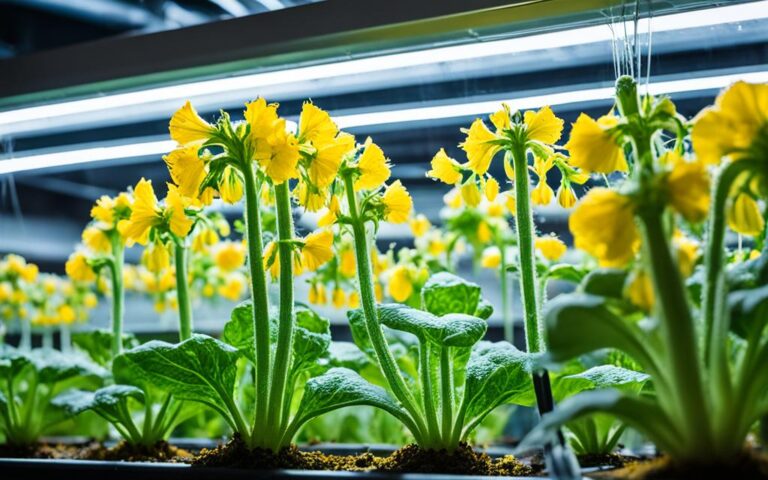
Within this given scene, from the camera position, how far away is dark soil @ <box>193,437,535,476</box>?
2.43 ft

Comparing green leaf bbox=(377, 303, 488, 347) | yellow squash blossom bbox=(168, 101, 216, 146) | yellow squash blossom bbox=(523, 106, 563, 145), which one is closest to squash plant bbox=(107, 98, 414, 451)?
yellow squash blossom bbox=(168, 101, 216, 146)

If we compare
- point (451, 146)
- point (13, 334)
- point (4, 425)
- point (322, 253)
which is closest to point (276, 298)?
point (322, 253)

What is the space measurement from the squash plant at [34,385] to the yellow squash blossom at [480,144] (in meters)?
0.76

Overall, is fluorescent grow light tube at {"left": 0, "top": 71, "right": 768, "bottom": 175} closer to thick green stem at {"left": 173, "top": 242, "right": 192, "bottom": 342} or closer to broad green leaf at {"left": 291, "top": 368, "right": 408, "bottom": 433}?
thick green stem at {"left": 173, "top": 242, "right": 192, "bottom": 342}

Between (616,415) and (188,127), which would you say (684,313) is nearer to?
(616,415)

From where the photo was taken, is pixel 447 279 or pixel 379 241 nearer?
pixel 447 279

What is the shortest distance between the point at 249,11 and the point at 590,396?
2.33 ft

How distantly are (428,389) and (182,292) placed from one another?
0.41 meters

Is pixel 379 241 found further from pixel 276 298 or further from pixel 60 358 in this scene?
pixel 60 358

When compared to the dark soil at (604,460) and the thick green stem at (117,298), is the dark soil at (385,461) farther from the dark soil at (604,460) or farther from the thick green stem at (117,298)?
the thick green stem at (117,298)

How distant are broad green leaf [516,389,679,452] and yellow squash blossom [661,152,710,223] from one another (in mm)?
156

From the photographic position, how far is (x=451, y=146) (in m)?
1.05

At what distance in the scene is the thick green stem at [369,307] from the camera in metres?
0.81

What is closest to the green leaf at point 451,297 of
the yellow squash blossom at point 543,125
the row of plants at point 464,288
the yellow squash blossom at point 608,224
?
the row of plants at point 464,288
